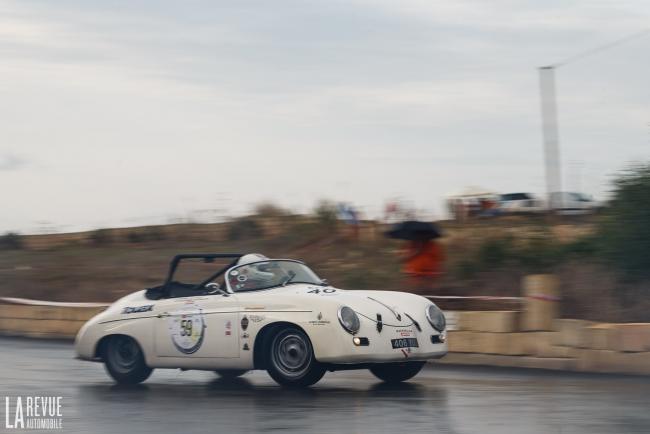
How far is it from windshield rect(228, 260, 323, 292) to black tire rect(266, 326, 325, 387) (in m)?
0.93

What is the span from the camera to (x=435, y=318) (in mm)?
11664

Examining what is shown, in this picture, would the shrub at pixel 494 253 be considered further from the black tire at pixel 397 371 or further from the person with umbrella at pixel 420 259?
the black tire at pixel 397 371

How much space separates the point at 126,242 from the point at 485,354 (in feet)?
69.1

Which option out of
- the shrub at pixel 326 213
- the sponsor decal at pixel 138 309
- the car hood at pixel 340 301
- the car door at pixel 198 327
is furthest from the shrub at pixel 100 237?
the car hood at pixel 340 301

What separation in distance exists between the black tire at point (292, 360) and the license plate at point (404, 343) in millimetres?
775

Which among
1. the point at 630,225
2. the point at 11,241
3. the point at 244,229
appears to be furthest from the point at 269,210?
the point at 630,225

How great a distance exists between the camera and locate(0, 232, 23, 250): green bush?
36.5m

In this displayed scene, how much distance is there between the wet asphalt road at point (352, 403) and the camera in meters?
8.38

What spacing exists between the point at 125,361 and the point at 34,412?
2.78 m

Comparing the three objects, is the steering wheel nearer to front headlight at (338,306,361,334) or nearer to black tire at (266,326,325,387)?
black tire at (266,326,325,387)

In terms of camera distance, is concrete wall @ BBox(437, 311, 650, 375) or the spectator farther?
the spectator

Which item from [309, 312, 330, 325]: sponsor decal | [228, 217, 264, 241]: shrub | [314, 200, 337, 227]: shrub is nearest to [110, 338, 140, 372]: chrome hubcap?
[309, 312, 330, 325]: sponsor decal

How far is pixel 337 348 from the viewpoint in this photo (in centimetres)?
1055

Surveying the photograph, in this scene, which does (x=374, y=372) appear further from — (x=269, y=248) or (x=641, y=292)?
(x=269, y=248)
